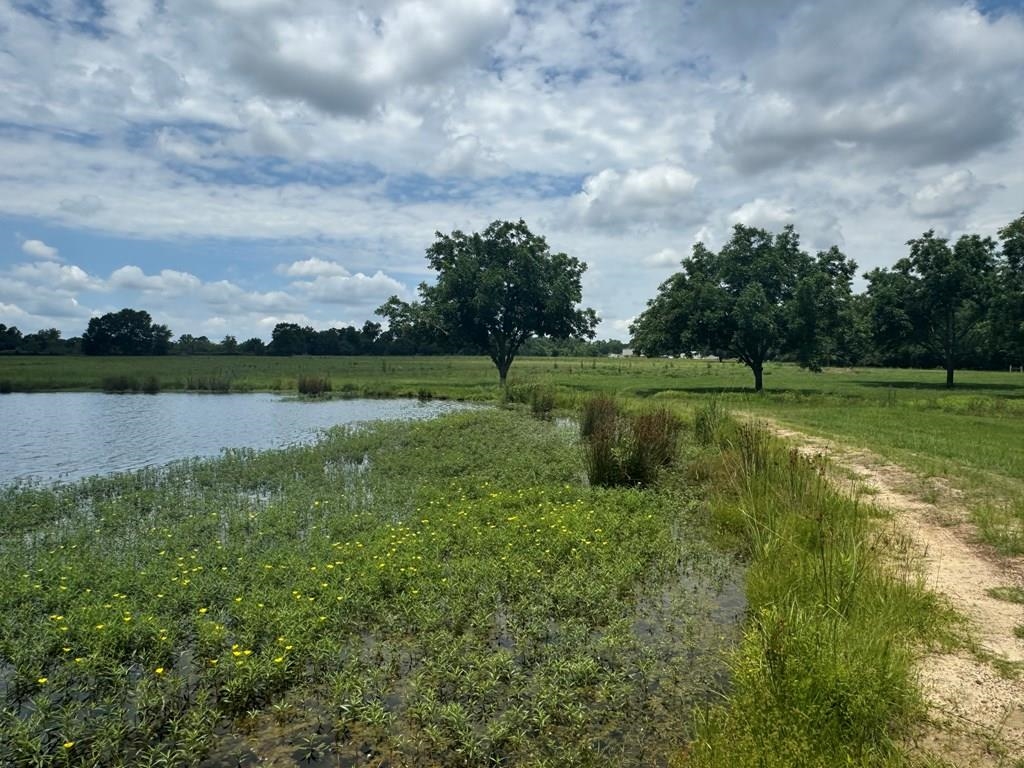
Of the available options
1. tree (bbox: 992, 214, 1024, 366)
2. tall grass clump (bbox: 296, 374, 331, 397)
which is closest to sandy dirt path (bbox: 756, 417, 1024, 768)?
tree (bbox: 992, 214, 1024, 366)

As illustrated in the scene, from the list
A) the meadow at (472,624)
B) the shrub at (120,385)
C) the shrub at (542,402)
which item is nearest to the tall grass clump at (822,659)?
the meadow at (472,624)

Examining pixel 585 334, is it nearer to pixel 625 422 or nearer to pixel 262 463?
pixel 625 422

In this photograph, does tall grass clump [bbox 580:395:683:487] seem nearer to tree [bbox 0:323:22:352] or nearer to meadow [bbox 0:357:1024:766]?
meadow [bbox 0:357:1024:766]

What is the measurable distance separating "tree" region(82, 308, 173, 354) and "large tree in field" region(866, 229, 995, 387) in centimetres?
8141

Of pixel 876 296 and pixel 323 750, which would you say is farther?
pixel 876 296

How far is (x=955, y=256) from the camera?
1630 inches

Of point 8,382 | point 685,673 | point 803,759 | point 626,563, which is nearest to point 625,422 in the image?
point 626,563

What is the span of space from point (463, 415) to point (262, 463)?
10414 millimetres

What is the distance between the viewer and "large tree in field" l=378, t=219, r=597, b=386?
43938mm

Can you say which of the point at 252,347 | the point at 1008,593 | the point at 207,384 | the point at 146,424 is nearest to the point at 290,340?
the point at 252,347

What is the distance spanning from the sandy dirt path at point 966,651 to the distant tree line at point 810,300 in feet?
85.6

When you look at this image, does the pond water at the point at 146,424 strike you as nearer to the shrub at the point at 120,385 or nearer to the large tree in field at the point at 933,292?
the shrub at the point at 120,385

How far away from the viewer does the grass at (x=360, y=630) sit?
196 inches

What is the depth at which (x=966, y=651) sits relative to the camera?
5895 mm
